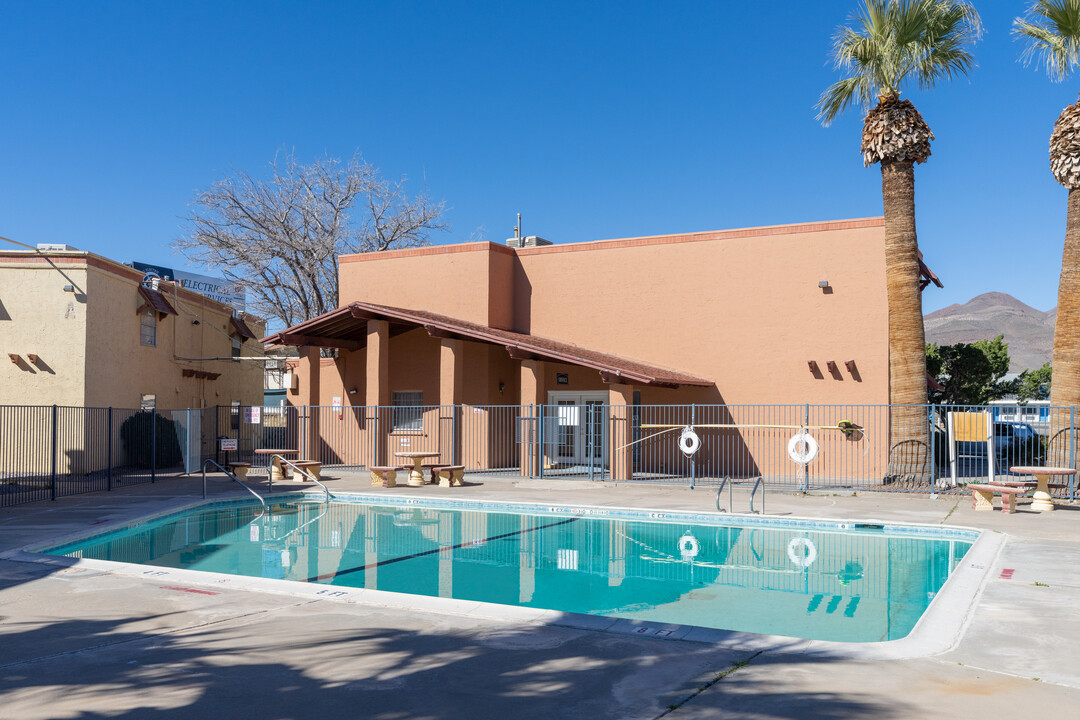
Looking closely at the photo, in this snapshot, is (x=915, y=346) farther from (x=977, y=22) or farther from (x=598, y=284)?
(x=598, y=284)

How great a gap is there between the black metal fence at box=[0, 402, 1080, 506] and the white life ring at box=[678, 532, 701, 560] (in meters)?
4.84

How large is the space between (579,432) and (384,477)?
20.6ft

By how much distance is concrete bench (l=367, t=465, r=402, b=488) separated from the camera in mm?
21422

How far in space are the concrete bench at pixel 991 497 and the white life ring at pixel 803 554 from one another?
4140 millimetres

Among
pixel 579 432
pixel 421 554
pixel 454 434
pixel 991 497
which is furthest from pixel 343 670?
pixel 579 432

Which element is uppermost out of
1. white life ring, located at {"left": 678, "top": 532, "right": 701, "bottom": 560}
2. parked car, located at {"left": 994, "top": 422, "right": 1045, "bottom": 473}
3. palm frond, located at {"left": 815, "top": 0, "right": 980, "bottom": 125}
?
palm frond, located at {"left": 815, "top": 0, "right": 980, "bottom": 125}

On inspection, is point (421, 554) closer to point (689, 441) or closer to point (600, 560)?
point (600, 560)

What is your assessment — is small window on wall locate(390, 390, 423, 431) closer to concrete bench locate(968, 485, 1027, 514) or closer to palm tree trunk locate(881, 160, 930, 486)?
palm tree trunk locate(881, 160, 930, 486)

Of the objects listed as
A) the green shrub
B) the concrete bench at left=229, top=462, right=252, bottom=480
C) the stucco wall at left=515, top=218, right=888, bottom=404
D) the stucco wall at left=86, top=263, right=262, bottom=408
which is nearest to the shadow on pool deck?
the concrete bench at left=229, top=462, right=252, bottom=480

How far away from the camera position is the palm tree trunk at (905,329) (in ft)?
64.0

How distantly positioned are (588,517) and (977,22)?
48.1 ft

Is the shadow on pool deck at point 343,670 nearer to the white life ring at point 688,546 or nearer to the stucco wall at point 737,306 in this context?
the white life ring at point 688,546

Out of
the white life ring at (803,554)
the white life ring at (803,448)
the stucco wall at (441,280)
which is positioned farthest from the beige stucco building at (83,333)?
the white life ring at (803,554)

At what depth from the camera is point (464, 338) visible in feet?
80.0
